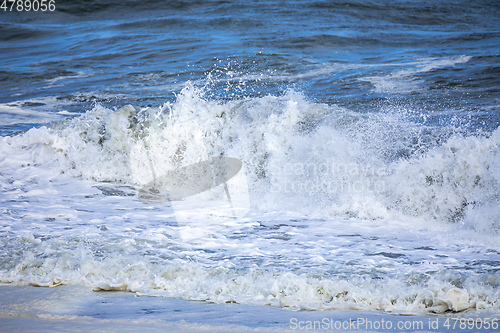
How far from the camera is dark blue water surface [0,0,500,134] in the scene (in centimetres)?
948

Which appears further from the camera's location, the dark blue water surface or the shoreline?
the dark blue water surface

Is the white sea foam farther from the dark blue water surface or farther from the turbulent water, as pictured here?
the dark blue water surface

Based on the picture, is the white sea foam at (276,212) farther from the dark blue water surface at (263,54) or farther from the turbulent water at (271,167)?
the dark blue water surface at (263,54)

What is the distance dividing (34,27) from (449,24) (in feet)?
51.3

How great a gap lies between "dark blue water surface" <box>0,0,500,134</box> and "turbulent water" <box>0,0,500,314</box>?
0.08 metres

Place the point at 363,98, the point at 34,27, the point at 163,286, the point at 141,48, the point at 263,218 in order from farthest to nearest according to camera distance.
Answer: the point at 34,27, the point at 141,48, the point at 363,98, the point at 263,218, the point at 163,286

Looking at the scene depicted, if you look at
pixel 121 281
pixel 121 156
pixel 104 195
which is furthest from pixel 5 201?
pixel 121 281

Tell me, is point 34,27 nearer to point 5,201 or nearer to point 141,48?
point 141,48

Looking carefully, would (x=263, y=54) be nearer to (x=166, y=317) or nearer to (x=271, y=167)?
(x=271, y=167)

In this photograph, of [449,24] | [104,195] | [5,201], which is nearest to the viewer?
[5,201]

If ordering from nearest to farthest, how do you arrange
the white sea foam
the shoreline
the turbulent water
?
the shoreline, the white sea foam, the turbulent water

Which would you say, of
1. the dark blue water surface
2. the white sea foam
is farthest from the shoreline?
the dark blue water surface

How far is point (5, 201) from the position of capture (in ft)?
19.5

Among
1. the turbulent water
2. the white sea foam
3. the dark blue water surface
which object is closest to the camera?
the white sea foam
